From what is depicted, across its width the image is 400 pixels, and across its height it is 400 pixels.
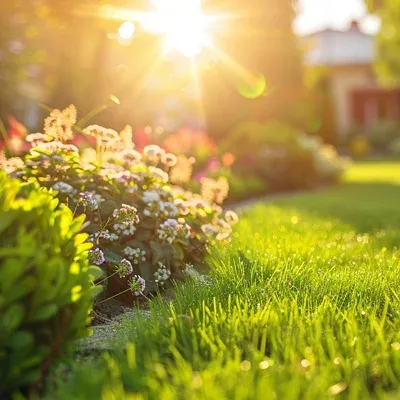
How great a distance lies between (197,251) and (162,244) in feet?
1.58

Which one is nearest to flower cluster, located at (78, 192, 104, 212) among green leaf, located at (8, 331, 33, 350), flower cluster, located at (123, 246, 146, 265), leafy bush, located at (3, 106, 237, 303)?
leafy bush, located at (3, 106, 237, 303)

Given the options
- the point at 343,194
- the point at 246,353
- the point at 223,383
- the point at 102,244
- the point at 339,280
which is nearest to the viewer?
the point at 223,383

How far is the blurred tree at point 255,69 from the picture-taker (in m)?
21.4

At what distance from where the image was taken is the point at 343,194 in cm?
1406

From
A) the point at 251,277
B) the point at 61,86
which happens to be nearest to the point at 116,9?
the point at 61,86

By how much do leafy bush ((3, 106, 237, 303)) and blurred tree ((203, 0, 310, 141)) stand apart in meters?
16.2

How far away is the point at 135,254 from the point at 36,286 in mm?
1623

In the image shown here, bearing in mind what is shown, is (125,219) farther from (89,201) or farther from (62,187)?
(62,187)

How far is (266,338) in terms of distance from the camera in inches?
134

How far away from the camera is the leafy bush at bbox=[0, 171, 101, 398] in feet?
9.39

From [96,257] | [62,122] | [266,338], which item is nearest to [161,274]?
[96,257]

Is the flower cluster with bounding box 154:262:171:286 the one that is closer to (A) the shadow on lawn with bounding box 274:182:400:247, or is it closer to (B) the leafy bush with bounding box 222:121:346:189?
(A) the shadow on lawn with bounding box 274:182:400:247

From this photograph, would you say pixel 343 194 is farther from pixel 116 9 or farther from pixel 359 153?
pixel 359 153

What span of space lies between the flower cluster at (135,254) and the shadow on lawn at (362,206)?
2875mm
